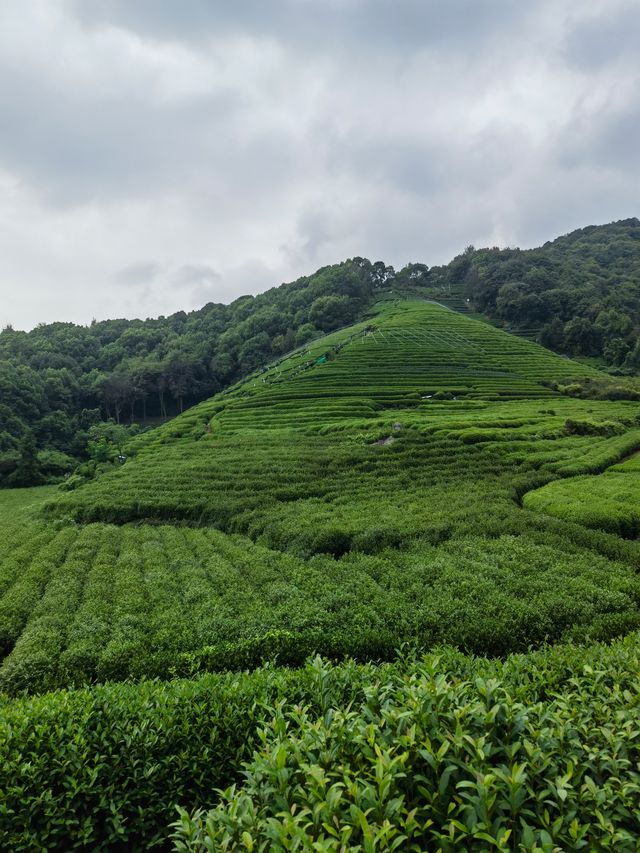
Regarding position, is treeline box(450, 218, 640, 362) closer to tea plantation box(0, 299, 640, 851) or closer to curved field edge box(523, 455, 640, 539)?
curved field edge box(523, 455, 640, 539)

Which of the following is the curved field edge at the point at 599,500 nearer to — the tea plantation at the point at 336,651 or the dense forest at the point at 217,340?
the tea plantation at the point at 336,651

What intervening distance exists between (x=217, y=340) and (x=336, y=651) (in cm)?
11603

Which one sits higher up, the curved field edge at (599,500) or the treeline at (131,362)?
the treeline at (131,362)

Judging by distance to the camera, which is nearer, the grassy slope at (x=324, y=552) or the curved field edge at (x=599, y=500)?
the grassy slope at (x=324, y=552)

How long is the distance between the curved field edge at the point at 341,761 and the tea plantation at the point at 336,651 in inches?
1.2

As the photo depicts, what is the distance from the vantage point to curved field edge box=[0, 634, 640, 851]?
3.47 meters

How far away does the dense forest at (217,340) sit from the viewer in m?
81.5

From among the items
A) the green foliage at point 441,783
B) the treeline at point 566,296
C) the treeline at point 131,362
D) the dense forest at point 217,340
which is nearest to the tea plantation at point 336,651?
the green foliage at point 441,783

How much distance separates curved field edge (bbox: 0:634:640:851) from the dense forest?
53619 millimetres

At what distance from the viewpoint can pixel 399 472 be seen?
96.1 feet

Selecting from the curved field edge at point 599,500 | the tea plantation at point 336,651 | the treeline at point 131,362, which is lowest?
the curved field edge at point 599,500

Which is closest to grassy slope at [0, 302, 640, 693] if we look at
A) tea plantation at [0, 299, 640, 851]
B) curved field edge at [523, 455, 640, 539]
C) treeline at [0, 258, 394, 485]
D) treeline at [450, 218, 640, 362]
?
Answer: tea plantation at [0, 299, 640, 851]

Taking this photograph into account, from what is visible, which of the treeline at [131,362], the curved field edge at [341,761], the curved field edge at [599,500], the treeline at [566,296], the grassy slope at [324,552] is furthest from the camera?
the treeline at [566,296]

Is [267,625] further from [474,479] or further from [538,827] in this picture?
[474,479]
